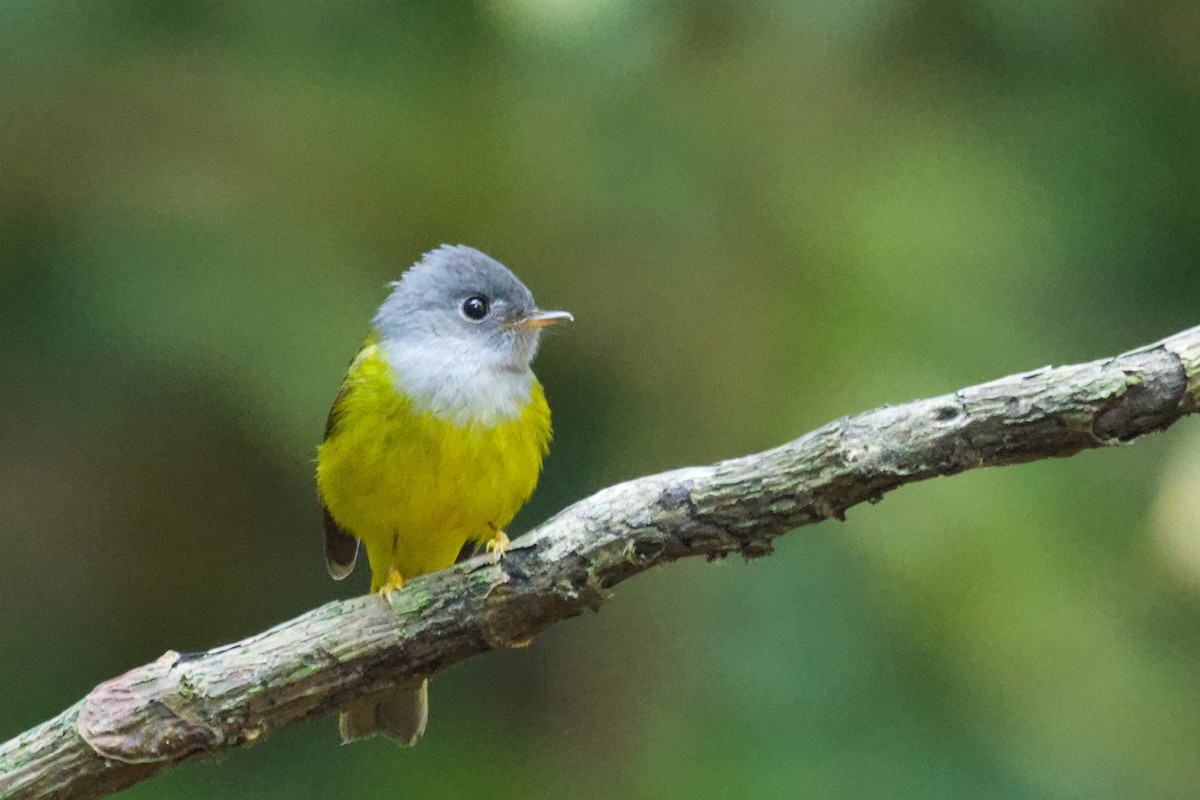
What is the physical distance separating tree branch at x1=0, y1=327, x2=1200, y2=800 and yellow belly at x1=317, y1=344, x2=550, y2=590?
30 cm

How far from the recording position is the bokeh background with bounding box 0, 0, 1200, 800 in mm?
3795

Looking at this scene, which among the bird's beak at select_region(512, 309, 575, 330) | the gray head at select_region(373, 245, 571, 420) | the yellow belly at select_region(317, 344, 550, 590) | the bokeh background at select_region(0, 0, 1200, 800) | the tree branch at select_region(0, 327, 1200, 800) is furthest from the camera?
the bokeh background at select_region(0, 0, 1200, 800)

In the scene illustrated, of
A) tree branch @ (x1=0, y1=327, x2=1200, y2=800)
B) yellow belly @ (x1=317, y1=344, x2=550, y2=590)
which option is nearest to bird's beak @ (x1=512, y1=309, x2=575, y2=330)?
yellow belly @ (x1=317, y1=344, x2=550, y2=590)

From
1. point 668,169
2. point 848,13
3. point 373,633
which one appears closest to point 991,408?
point 373,633

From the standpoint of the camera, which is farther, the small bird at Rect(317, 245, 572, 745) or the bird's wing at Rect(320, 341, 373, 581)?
the bird's wing at Rect(320, 341, 373, 581)

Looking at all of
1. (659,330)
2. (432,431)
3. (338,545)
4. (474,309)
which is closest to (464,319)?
(474,309)

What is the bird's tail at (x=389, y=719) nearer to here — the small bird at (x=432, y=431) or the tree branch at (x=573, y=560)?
the small bird at (x=432, y=431)

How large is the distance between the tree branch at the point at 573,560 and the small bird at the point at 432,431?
0.26 metres

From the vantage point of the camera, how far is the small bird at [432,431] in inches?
106

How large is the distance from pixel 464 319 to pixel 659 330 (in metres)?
1.33

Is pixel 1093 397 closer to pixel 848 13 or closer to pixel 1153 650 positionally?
pixel 848 13

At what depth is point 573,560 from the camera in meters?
2.25

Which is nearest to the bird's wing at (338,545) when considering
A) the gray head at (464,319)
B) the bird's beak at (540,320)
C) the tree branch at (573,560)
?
the gray head at (464,319)

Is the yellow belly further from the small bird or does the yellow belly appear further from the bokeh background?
the bokeh background
